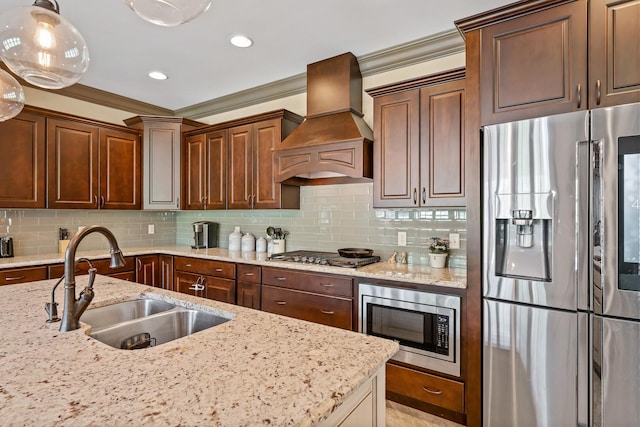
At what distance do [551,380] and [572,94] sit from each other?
1515mm

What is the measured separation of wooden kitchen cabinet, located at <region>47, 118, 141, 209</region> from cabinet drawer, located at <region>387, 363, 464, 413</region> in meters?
3.42

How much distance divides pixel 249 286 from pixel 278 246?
615 mm


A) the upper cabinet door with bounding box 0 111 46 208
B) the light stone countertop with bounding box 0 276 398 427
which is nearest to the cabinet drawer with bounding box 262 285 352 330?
the light stone countertop with bounding box 0 276 398 427

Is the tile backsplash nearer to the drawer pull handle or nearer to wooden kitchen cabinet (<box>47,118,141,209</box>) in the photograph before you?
wooden kitchen cabinet (<box>47,118,141,209</box>)

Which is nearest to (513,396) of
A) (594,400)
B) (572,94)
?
(594,400)

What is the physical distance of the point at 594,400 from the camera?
174 cm

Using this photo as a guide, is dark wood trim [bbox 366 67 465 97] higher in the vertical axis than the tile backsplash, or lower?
higher

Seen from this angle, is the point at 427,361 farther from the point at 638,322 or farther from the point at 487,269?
the point at 638,322

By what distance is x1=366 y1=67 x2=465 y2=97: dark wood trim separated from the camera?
2.43 m

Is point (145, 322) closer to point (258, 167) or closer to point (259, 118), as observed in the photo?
point (258, 167)

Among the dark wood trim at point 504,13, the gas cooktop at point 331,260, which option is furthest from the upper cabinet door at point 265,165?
Answer: the dark wood trim at point 504,13

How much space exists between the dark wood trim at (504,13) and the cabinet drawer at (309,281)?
1.87 meters

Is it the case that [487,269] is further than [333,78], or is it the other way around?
[333,78]

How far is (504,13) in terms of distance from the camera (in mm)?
2018
